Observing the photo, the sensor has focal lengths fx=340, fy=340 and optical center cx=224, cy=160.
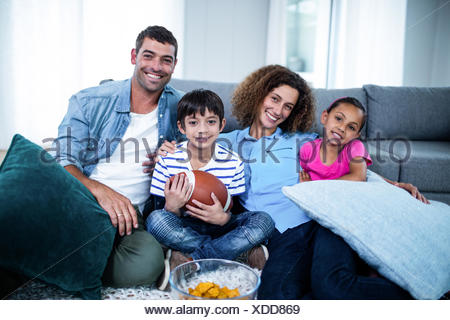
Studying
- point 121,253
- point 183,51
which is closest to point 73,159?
point 121,253

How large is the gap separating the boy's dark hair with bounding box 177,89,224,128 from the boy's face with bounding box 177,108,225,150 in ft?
0.05

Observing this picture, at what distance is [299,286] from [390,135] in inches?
68.6

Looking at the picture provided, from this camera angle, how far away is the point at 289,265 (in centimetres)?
114

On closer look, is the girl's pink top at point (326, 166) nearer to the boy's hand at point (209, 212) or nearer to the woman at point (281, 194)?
the woman at point (281, 194)

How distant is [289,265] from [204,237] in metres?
0.34

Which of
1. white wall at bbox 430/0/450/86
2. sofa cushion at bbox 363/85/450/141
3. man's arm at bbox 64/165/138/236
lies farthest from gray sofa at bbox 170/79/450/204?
white wall at bbox 430/0/450/86

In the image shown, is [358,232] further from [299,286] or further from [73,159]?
[73,159]

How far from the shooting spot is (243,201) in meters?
1.48

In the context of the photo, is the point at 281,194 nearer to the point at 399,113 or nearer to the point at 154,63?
the point at 154,63

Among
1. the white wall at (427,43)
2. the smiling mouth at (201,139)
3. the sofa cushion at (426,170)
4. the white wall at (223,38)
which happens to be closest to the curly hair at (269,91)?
the smiling mouth at (201,139)

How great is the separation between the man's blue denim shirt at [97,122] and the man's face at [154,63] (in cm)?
9

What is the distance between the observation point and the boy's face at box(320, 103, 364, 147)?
1.50m

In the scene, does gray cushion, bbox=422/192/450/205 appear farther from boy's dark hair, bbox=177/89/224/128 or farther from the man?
the man

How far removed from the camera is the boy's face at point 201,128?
1337 millimetres
